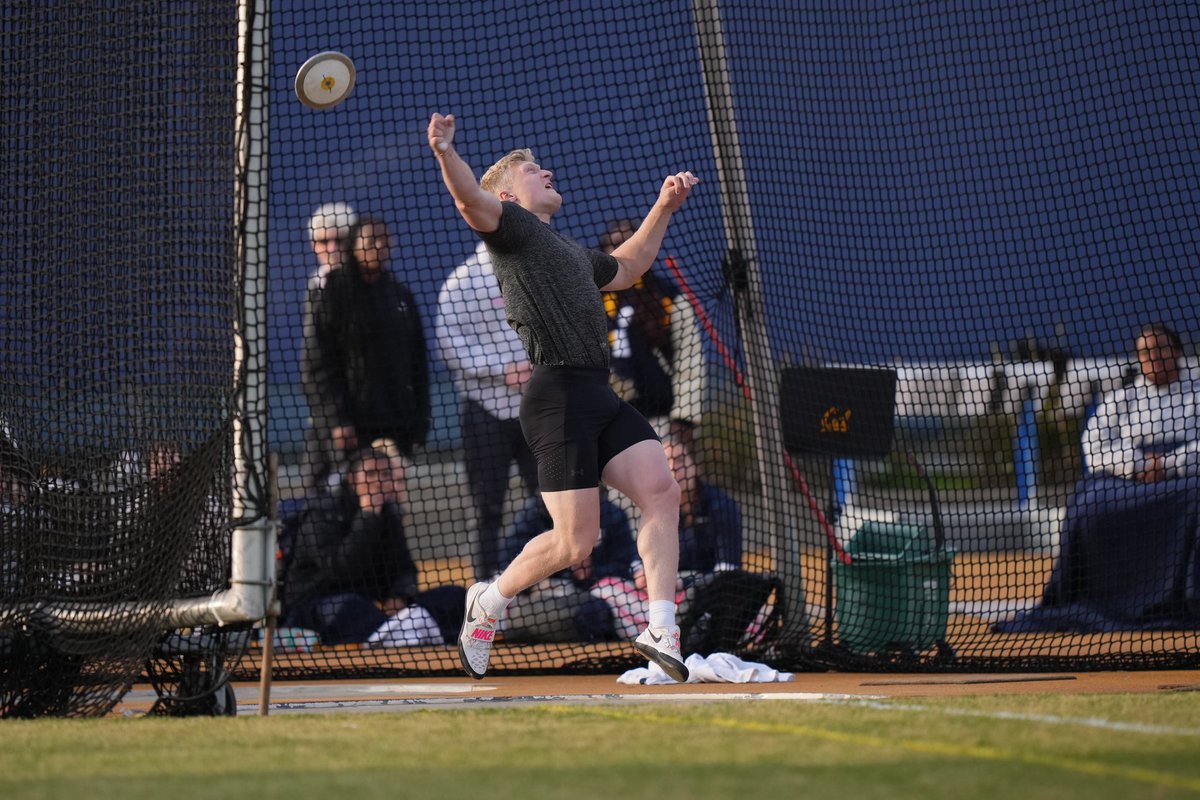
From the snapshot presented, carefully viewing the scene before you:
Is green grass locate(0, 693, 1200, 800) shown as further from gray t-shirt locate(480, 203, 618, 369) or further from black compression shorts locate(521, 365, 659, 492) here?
gray t-shirt locate(480, 203, 618, 369)

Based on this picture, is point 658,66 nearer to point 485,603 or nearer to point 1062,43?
point 1062,43

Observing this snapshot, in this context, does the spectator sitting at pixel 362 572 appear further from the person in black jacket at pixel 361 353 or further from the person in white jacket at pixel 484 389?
the person in white jacket at pixel 484 389

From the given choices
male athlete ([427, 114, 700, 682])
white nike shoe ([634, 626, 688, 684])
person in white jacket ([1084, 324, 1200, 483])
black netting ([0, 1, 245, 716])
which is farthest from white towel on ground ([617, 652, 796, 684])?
person in white jacket ([1084, 324, 1200, 483])

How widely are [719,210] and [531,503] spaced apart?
1.73 metres

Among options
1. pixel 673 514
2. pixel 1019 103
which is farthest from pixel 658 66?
pixel 673 514

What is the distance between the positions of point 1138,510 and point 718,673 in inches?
106

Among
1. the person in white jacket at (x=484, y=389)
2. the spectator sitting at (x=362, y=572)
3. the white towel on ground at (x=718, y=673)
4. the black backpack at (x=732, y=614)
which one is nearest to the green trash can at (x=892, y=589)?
the black backpack at (x=732, y=614)

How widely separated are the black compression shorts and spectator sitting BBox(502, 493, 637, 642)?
2.24 metres

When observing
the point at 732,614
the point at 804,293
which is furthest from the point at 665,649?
the point at 804,293

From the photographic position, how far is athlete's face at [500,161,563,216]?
5090 millimetres

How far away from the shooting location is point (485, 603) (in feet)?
16.7

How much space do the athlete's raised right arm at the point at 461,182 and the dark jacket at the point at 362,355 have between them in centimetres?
282

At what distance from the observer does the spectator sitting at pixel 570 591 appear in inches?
282

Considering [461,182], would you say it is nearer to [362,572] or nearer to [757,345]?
[757,345]
